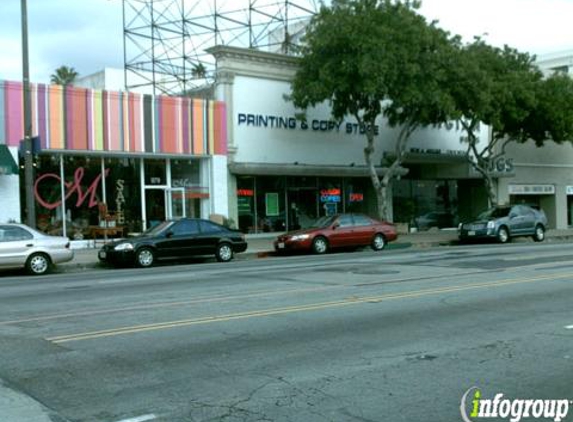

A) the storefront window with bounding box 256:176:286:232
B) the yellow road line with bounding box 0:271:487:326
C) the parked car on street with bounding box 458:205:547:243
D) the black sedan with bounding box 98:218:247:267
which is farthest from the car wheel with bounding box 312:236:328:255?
the yellow road line with bounding box 0:271:487:326

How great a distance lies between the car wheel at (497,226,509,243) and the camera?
27547mm

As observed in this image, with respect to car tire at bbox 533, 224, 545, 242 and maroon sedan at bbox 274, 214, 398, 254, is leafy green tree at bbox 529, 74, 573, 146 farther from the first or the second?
maroon sedan at bbox 274, 214, 398, 254

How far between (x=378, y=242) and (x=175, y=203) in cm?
818

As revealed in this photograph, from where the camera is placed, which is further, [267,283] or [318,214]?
[318,214]

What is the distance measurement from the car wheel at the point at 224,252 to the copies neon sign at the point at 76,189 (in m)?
6.06

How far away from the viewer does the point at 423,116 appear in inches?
1030

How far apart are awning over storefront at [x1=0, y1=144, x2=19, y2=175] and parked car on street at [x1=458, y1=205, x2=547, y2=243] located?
17.5 meters

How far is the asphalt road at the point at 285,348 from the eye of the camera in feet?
18.0

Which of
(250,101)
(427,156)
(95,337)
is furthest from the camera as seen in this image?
(427,156)

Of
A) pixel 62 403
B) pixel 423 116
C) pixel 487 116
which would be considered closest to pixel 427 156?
pixel 487 116

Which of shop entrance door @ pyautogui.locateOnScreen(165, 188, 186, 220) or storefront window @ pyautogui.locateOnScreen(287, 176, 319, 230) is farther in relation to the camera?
storefront window @ pyautogui.locateOnScreen(287, 176, 319, 230)

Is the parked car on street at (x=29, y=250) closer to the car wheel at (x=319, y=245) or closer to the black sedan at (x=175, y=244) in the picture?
the black sedan at (x=175, y=244)

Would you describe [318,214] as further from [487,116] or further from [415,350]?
[415,350]

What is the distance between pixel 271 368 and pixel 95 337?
2.65 metres
